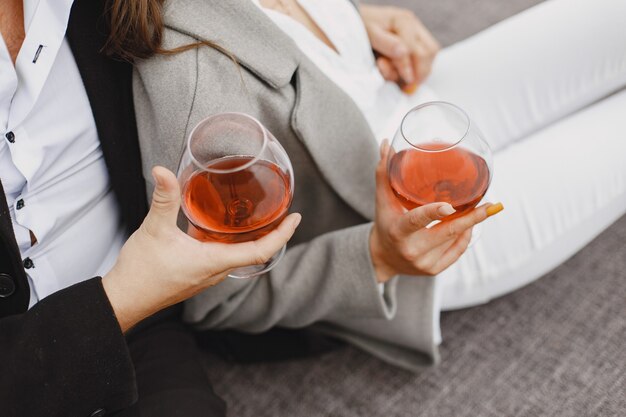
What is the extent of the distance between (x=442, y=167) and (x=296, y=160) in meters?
0.23

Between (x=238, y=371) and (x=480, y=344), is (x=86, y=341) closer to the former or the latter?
(x=238, y=371)

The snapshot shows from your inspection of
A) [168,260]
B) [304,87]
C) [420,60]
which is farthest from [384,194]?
[420,60]

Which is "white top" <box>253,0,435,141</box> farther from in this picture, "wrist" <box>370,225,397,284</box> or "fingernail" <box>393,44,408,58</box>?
"wrist" <box>370,225,397,284</box>

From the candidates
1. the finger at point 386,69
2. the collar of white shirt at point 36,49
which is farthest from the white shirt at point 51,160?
the finger at point 386,69

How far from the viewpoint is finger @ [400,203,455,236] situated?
0.65 metres

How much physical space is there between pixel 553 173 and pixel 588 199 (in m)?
0.07

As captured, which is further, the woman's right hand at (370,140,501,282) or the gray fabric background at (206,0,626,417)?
the gray fabric background at (206,0,626,417)

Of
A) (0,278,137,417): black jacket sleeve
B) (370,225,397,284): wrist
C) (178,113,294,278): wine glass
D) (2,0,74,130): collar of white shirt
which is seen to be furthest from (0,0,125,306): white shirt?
(370,225,397,284): wrist

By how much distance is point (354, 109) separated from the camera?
2.87 ft

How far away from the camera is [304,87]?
A: 0.81m

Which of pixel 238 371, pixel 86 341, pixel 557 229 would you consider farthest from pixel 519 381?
pixel 86 341

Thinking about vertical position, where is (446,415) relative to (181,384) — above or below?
below

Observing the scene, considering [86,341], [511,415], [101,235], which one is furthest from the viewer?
[511,415]

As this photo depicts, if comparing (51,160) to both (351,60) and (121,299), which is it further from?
(351,60)
